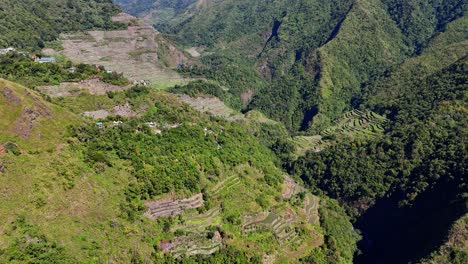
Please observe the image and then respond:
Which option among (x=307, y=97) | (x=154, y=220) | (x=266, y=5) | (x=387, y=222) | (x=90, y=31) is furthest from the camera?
(x=266, y=5)

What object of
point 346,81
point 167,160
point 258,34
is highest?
point 167,160

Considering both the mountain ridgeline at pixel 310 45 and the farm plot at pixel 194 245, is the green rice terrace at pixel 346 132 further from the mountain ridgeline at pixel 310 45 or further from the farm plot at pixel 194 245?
the farm plot at pixel 194 245

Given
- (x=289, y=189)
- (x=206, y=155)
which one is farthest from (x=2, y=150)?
(x=289, y=189)

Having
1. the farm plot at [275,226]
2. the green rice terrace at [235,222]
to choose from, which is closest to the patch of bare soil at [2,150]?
the green rice terrace at [235,222]

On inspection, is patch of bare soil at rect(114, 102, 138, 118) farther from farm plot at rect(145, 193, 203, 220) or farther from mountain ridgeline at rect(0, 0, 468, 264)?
farm plot at rect(145, 193, 203, 220)

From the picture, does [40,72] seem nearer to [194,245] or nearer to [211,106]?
[194,245]

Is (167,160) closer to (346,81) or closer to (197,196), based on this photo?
(197,196)

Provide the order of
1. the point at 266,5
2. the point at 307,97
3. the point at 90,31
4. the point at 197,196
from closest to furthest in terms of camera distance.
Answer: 1. the point at 197,196
2. the point at 90,31
3. the point at 307,97
4. the point at 266,5

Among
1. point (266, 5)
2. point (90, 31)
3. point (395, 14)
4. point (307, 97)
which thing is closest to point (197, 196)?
point (90, 31)
